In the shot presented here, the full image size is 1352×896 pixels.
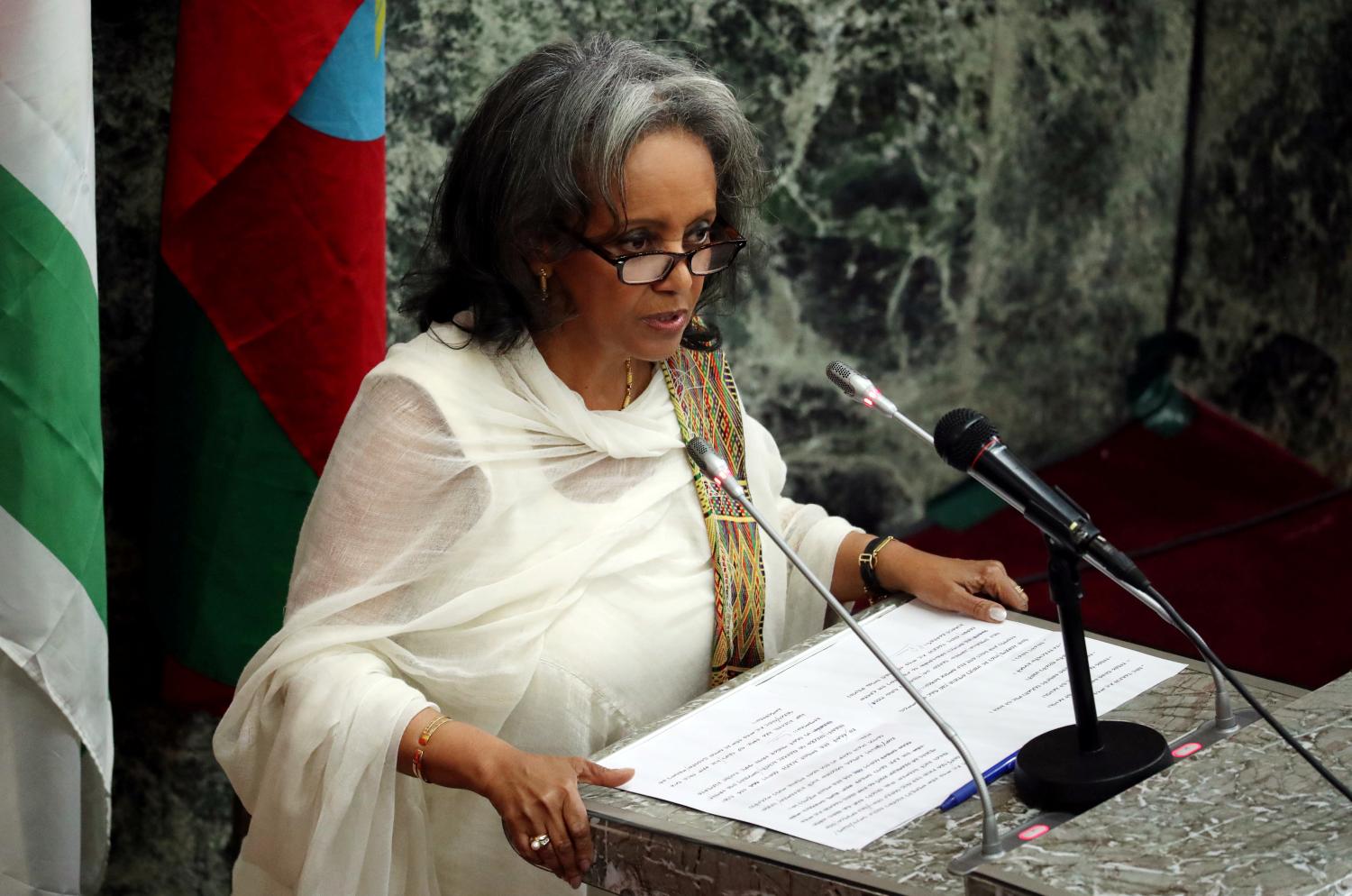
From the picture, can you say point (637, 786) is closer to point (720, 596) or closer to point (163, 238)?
point (720, 596)

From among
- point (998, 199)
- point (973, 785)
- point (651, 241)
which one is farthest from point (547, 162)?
point (998, 199)

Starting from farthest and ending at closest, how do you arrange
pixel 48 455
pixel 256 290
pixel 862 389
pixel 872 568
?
1. pixel 256 290
2. pixel 872 568
3. pixel 48 455
4. pixel 862 389

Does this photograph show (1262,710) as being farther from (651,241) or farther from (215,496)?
(215,496)

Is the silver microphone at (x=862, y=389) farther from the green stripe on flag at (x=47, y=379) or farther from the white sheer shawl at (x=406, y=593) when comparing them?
the green stripe on flag at (x=47, y=379)

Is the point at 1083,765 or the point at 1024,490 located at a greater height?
the point at 1024,490

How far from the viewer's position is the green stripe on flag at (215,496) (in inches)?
92.1

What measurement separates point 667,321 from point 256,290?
644 millimetres

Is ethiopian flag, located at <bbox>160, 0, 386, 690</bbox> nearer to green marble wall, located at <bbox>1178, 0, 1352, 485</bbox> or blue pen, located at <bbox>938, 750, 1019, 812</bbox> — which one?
blue pen, located at <bbox>938, 750, 1019, 812</bbox>

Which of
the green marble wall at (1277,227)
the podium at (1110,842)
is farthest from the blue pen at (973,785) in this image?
the green marble wall at (1277,227)

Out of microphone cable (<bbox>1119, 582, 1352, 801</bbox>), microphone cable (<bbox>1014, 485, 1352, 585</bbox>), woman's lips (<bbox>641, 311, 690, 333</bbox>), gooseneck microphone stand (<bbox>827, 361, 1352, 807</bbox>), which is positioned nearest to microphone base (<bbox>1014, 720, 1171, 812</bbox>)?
gooseneck microphone stand (<bbox>827, 361, 1352, 807</bbox>)

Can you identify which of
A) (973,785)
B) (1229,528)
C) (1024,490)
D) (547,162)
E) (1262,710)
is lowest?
(1229,528)

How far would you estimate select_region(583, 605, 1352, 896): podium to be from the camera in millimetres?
1239

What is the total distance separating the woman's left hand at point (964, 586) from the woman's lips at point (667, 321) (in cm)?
43

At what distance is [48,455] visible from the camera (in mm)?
2039
